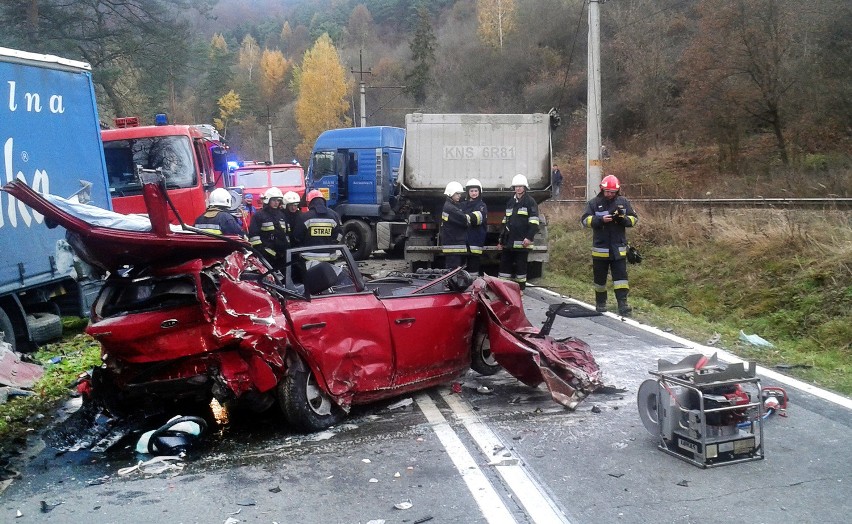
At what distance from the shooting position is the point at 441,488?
4.26 meters

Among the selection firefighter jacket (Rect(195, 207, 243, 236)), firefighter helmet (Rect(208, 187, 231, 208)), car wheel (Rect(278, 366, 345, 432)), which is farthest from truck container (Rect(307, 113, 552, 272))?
car wheel (Rect(278, 366, 345, 432))

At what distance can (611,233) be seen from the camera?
1020 centimetres

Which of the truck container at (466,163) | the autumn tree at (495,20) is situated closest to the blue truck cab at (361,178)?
the truck container at (466,163)

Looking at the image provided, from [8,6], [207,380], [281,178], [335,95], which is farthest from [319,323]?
[335,95]

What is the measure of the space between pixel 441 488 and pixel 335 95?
234 ft

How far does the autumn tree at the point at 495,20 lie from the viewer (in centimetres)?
6550

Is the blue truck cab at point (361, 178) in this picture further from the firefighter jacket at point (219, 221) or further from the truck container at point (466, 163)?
the firefighter jacket at point (219, 221)

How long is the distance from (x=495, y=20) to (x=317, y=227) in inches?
2488

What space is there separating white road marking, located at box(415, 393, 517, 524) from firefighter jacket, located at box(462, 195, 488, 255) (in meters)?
5.41

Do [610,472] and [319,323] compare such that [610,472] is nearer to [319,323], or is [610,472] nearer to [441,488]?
[441,488]

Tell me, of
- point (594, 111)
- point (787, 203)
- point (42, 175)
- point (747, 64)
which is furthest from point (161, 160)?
point (747, 64)

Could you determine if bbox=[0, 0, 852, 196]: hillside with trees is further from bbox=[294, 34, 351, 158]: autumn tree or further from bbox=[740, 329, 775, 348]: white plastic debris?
bbox=[740, 329, 775, 348]: white plastic debris

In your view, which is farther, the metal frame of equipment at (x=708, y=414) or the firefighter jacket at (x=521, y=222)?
the firefighter jacket at (x=521, y=222)

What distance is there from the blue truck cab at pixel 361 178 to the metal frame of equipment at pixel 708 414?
1358 cm
